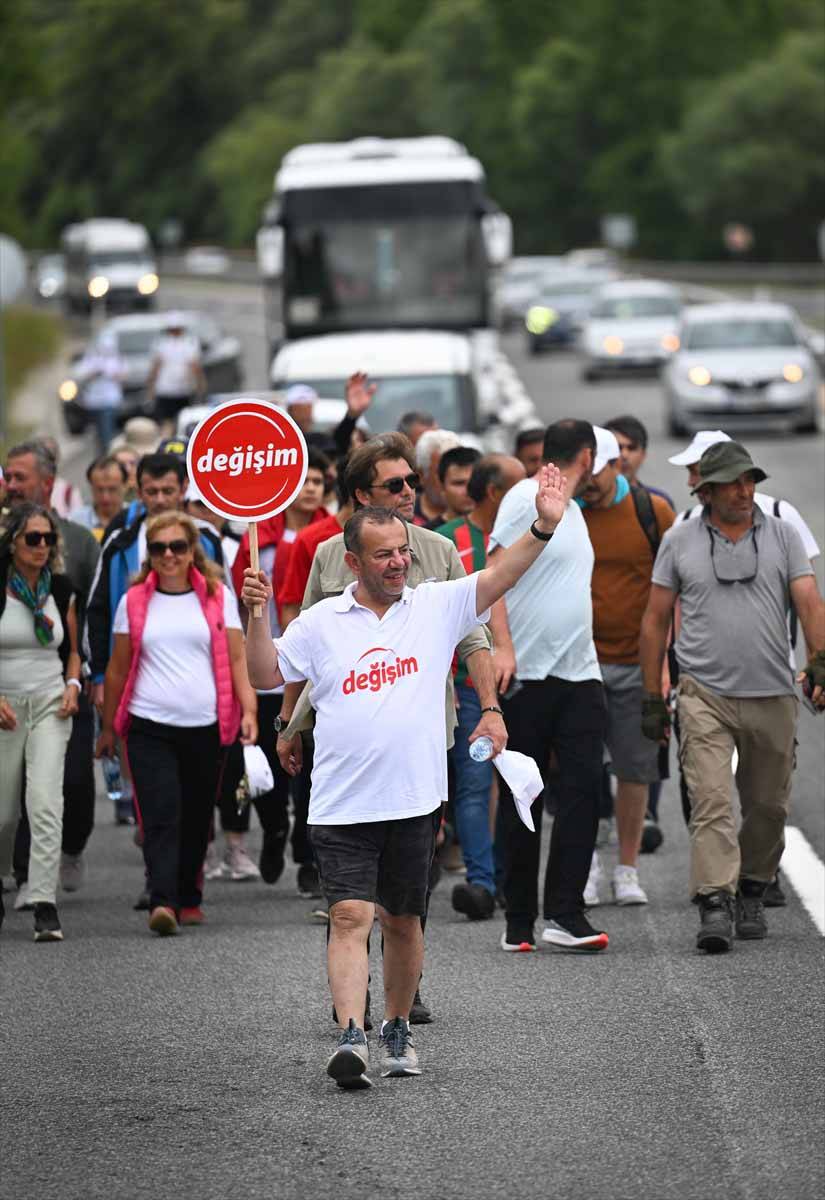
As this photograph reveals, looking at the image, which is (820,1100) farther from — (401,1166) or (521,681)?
(521,681)

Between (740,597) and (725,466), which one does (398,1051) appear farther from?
(725,466)

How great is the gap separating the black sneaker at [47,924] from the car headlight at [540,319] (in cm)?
4264

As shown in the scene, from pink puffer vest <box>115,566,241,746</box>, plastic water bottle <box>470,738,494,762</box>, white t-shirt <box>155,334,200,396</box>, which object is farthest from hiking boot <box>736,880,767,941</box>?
white t-shirt <box>155,334,200,396</box>

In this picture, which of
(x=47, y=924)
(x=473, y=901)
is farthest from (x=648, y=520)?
(x=47, y=924)

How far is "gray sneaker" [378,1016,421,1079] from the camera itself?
316 inches

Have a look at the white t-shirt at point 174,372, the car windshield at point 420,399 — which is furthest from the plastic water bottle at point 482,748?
the white t-shirt at point 174,372

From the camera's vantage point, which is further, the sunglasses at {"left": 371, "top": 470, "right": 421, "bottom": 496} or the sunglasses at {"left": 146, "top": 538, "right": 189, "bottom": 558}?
the sunglasses at {"left": 146, "top": 538, "right": 189, "bottom": 558}

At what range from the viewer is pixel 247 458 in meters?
9.23

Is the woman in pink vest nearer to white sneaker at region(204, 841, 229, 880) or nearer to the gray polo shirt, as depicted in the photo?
white sneaker at region(204, 841, 229, 880)

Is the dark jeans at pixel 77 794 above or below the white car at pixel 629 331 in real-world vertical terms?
below

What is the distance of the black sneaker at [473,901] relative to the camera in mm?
10844

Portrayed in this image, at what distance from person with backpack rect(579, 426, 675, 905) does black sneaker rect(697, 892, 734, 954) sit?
1.03 m

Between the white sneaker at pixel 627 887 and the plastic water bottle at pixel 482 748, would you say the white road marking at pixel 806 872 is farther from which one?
the plastic water bottle at pixel 482 748

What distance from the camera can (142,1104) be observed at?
7785 millimetres
